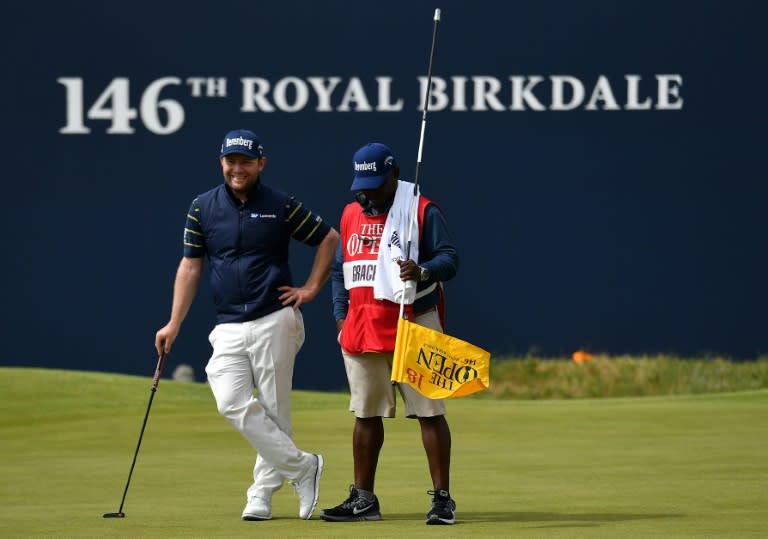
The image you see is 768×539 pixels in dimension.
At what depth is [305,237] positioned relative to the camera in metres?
6.83

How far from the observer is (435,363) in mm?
6289

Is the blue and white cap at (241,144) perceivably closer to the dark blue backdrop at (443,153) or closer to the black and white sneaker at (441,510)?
the black and white sneaker at (441,510)

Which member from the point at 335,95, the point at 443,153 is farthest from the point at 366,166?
the point at 335,95

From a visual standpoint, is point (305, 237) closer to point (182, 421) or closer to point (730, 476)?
point (730, 476)

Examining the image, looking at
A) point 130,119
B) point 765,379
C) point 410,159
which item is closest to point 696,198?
point 765,379

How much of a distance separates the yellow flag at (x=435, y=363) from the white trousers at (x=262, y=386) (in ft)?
2.09

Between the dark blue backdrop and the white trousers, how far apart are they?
708 cm

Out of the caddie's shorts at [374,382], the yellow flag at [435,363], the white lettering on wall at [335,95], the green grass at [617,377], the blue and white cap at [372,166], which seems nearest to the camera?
the yellow flag at [435,363]

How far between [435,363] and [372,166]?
816 mm

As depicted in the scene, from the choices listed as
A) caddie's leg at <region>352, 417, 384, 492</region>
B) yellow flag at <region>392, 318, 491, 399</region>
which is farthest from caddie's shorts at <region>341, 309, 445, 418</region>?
yellow flag at <region>392, 318, 491, 399</region>

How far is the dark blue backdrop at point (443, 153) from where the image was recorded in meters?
13.9

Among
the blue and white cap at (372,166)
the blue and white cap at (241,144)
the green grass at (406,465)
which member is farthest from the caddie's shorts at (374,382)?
the blue and white cap at (241,144)

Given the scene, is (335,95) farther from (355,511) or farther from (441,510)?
(441,510)

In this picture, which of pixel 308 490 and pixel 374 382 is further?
pixel 308 490
